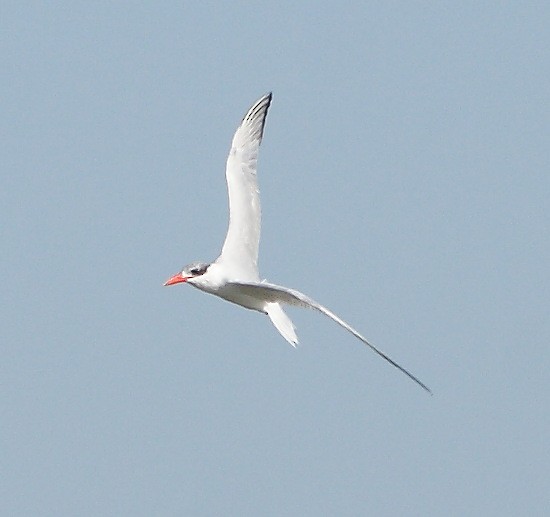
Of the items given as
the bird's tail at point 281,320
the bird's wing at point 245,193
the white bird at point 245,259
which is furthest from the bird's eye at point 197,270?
the bird's wing at point 245,193

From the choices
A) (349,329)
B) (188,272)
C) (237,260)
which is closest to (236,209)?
(237,260)

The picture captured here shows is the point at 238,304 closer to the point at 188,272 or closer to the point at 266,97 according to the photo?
the point at 188,272

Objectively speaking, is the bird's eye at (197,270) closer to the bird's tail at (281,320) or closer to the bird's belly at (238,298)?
the bird's belly at (238,298)

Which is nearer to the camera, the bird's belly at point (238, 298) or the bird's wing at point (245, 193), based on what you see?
the bird's belly at point (238, 298)

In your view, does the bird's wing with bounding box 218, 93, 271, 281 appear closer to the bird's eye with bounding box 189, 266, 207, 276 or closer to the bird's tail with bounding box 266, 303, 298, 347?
the bird's eye with bounding box 189, 266, 207, 276

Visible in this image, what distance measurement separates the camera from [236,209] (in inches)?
1176

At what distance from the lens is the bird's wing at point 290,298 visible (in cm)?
1968

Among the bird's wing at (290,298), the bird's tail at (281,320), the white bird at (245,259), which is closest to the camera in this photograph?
the bird's wing at (290,298)

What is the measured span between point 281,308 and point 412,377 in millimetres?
7978

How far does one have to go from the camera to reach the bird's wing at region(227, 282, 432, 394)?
64.6 ft

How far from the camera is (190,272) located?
26.5 metres

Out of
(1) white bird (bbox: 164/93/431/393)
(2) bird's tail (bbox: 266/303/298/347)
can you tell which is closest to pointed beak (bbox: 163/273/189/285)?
(1) white bird (bbox: 164/93/431/393)

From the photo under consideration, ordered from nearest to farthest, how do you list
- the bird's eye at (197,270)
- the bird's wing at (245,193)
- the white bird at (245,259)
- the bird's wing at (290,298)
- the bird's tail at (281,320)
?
the bird's wing at (290,298) < the white bird at (245,259) < the bird's tail at (281,320) < the bird's eye at (197,270) < the bird's wing at (245,193)

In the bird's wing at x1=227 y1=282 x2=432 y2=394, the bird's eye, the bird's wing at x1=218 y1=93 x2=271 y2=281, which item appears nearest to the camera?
the bird's wing at x1=227 y1=282 x2=432 y2=394
